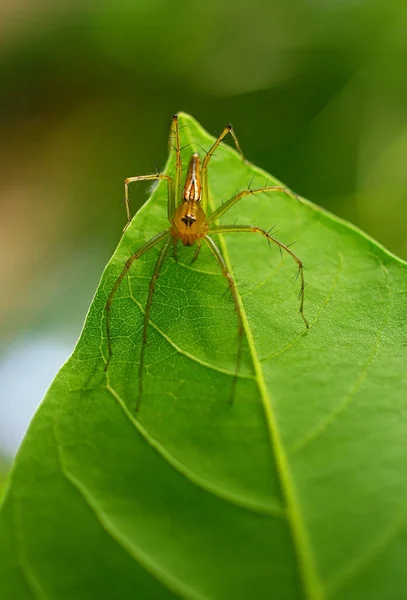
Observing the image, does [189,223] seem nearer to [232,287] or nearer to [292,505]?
[232,287]

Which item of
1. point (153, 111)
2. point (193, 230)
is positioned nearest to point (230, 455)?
point (193, 230)

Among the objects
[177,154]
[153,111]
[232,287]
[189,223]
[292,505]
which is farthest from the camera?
[153,111]

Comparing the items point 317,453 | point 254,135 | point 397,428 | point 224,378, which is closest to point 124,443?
point 224,378

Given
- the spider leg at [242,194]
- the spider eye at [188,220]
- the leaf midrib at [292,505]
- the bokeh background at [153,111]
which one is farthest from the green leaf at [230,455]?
the bokeh background at [153,111]

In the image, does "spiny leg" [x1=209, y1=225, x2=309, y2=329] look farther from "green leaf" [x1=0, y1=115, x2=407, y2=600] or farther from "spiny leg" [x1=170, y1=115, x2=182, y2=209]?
"spiny leg" [x1=170, y1=115, x2=182, y2=209]

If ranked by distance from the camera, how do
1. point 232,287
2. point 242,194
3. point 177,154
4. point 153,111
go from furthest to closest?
1. point 153,111
2. point 177,154
3. point 242,194
4. point 232,287

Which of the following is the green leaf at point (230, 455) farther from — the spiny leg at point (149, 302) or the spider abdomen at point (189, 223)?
the spider abdomen at point (189, 223)

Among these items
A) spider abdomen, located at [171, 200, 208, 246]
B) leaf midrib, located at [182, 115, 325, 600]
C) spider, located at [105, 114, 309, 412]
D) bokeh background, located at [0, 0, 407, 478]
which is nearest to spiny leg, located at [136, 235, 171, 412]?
spider, located at [105, 114, 309, 412]
